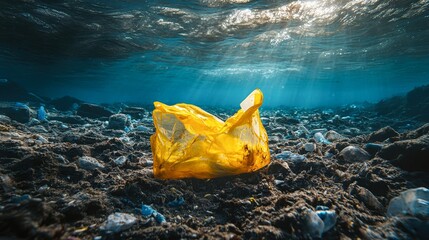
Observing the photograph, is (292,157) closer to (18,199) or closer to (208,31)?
(18,199)

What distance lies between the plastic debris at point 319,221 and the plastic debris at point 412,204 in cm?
67

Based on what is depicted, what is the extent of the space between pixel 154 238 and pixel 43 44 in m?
19.2

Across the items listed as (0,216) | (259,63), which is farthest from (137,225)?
(259,63)

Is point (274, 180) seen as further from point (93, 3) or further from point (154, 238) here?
point (93, 3)

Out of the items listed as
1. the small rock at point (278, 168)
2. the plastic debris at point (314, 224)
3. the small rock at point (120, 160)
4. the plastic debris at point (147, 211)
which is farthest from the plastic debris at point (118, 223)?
the small rock at point (278, 168)

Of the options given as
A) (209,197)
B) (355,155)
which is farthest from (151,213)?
(355,155)

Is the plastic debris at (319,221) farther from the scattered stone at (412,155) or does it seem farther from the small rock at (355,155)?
the small rock at (355,155)

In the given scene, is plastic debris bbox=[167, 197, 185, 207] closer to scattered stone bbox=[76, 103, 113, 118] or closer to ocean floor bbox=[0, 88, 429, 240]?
ocean floor bbox=[0, 88, 429, 240]

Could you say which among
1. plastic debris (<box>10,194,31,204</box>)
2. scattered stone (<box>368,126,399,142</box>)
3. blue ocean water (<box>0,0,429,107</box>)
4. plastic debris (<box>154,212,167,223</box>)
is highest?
blue ocean water (<box>0,0,429,107</box>)

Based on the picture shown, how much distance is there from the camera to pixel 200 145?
2664 mm

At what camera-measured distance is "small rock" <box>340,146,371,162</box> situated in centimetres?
369

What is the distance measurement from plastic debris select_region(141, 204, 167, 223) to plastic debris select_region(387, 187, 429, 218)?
83.2 inches

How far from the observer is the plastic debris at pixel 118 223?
5.79 ft

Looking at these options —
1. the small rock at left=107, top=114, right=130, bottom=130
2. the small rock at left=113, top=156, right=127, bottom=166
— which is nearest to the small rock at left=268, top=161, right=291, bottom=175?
the small rock at left=113, top=156, right=127, bottom=166
